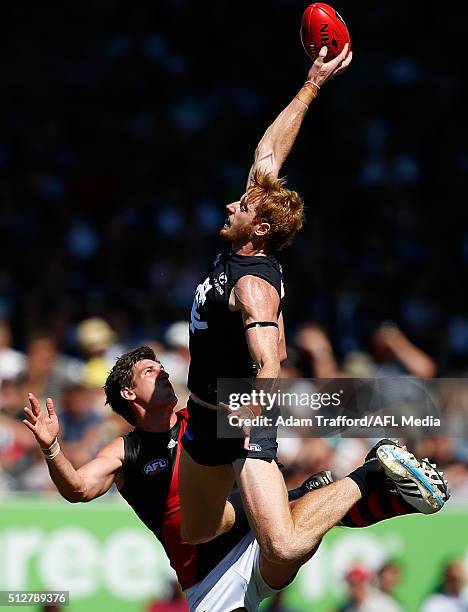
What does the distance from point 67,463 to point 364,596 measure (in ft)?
12.5

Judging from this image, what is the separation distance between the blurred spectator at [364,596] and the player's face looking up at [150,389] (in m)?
3.32

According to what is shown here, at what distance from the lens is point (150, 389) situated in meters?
7.36

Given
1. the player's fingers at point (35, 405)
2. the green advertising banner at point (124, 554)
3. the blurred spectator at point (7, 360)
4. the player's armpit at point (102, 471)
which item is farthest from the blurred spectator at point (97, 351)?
the player's fingers at point (35, 405)

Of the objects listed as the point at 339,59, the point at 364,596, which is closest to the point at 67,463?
the point at 339,59

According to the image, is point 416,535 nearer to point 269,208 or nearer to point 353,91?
point 269,208

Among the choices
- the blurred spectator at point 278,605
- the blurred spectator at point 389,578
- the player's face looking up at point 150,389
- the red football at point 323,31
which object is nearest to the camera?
the player's face looking up at point 150,389

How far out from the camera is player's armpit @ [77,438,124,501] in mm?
7168

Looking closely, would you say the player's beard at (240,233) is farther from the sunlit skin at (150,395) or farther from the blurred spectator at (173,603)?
the blurred spectator at (173,603)

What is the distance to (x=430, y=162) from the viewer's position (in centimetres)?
1522

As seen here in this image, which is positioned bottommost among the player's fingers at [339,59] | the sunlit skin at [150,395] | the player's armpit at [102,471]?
the player's armpit at [102,471]

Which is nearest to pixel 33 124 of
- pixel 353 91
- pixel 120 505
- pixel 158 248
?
pixel 158 248

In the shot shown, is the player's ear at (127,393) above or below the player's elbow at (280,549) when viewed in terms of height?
above

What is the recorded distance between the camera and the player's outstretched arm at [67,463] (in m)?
6.80

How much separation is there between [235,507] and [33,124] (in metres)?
8.84
